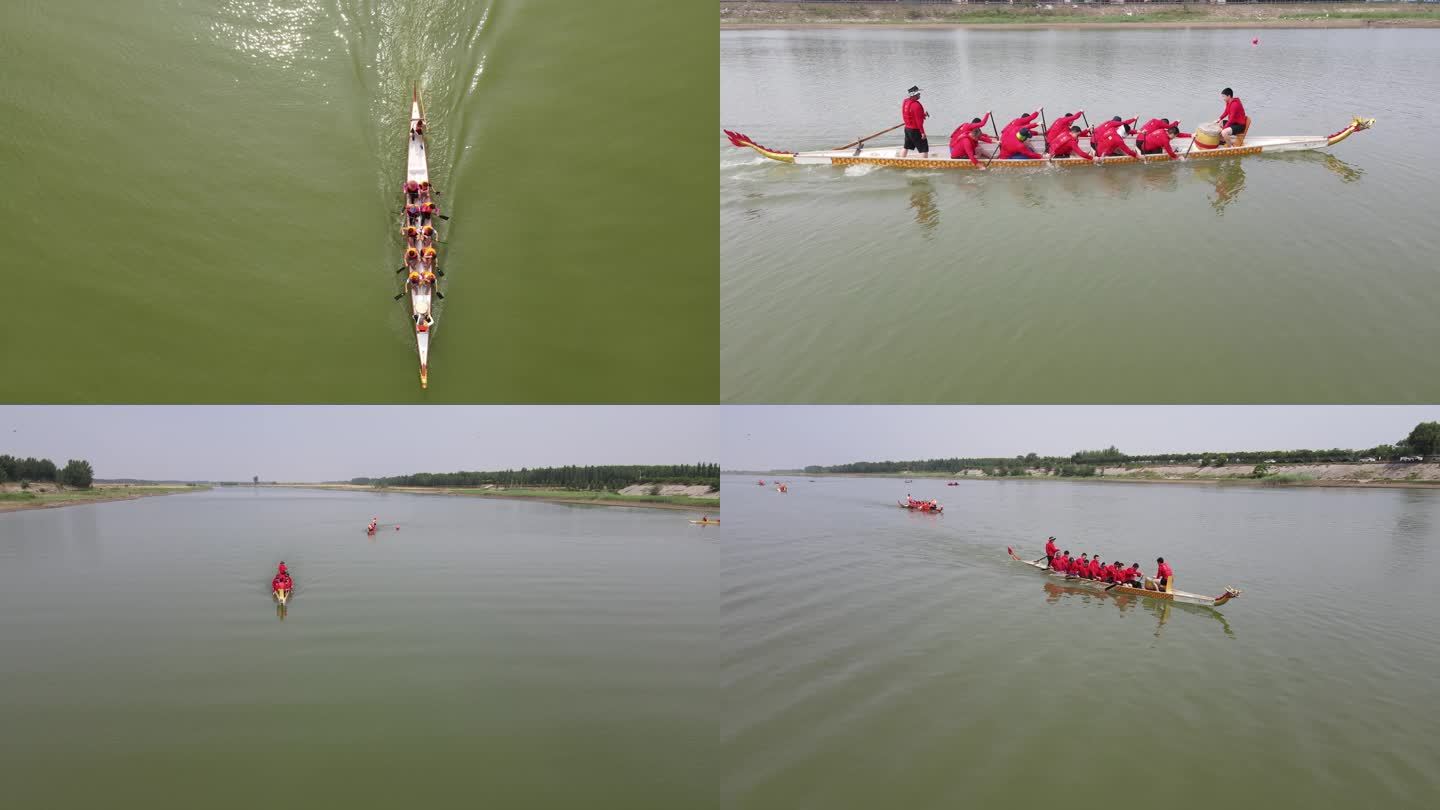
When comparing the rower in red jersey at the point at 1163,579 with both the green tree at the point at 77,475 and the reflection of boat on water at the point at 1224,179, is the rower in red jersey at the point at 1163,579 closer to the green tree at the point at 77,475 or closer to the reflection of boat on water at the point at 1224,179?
the reflection of boat on water at the point at 1224,179

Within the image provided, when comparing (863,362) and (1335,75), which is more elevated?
(1335,75)

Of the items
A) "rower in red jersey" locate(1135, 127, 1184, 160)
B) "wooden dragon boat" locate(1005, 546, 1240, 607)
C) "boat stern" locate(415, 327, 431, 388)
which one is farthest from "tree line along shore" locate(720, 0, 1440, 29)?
"wooden dragon boat" locate(1005, 546, 1240, 607)

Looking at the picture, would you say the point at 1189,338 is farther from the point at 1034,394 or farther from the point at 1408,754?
the point at 1408,754

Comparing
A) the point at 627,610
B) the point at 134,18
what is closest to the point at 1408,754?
the point at 627,610

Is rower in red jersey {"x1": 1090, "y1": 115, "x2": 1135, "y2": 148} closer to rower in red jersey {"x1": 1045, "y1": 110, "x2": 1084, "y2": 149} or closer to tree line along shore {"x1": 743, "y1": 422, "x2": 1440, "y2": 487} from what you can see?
rower in red jersey {"x1": 1045, "y1": 110, "x2": 1084, "y2": 149}

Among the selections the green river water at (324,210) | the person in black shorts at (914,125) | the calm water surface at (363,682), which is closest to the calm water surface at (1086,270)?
the person in black shorts at (914,125)

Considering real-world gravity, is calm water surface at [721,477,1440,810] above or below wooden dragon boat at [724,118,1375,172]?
below
